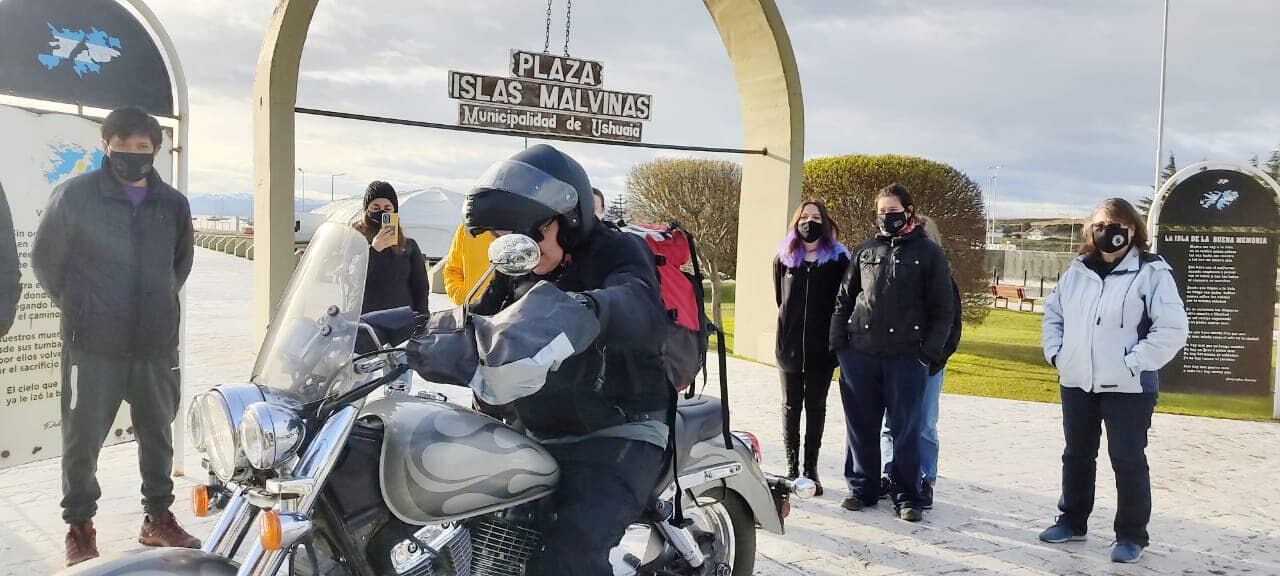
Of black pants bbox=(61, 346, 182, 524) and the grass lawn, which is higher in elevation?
black pants bbox=(61, 346, 182, 524)

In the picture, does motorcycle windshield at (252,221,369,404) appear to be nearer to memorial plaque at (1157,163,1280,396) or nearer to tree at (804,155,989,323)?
memorial plaque at (1157,163,1280,396)

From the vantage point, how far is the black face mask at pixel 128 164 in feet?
14.0

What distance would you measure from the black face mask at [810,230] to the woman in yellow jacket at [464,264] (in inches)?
74.1

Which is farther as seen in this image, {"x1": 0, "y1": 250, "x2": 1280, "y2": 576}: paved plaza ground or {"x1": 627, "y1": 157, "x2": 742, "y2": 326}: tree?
{"x1": 627, "y1": 157, "x2": 742, "y2": 326}: tree

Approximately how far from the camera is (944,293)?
5.29 meters

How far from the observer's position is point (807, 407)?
228 inches

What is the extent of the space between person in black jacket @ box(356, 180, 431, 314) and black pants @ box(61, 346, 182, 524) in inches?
44.4

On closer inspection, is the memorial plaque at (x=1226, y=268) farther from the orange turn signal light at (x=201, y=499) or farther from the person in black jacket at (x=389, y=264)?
the orange turn signal light at (x=201, y=499)

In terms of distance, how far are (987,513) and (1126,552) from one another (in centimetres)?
92

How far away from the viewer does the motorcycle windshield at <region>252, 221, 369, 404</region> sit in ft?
7.20

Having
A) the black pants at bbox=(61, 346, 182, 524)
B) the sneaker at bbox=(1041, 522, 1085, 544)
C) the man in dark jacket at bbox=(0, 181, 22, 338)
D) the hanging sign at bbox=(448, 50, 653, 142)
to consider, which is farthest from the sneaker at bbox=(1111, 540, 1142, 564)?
the hanging sign at bbox=(448, 50, 653, 142)

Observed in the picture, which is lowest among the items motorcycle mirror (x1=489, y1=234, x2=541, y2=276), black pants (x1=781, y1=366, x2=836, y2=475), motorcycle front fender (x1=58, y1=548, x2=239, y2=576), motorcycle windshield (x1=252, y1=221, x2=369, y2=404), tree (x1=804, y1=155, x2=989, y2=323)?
black pants (x1=781, y1=366, x2=836, y2=475)

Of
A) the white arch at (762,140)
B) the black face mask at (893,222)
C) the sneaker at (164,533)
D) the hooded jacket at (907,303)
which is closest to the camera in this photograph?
the sneaker at (164,533)

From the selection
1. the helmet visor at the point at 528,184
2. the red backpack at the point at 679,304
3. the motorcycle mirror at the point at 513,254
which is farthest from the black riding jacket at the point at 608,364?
the motorcycle mirror at the point at 513,254
